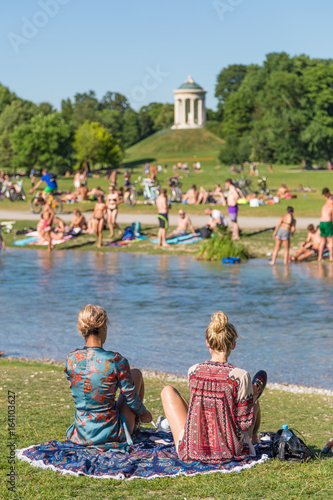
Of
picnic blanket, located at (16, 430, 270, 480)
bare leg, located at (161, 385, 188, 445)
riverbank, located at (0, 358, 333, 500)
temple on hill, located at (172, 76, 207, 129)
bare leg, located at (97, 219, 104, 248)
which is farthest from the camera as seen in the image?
temple on hill, located at (172, 76, 207, 129)

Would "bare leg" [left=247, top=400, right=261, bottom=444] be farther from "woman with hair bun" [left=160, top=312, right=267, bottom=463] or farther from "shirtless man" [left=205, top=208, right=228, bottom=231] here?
"shirtless man" [left=205, top=208, right=228, bottom=231]

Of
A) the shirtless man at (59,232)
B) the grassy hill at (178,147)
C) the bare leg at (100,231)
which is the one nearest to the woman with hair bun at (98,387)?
the bare leg at (100,231)

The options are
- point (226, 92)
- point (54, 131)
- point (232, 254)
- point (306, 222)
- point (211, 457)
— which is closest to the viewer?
point (211, 457)

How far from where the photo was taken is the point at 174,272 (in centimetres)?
1945

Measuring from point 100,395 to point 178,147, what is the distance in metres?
107

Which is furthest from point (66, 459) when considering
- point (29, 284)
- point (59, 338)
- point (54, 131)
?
point (54, 131)

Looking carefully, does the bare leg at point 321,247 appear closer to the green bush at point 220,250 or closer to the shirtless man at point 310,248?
the shirtless man at point 310,248

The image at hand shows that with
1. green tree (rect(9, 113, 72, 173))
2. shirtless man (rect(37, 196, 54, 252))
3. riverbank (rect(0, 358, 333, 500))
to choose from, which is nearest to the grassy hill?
green tree (rect(9, 113, 72, 173))

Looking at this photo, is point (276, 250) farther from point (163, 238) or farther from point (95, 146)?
point (95, 146)

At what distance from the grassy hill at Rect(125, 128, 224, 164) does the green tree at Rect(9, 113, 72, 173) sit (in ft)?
77.0

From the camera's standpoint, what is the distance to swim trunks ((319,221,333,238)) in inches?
776

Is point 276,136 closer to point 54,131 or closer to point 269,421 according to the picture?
point 54,131

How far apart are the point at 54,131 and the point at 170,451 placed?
243 feet

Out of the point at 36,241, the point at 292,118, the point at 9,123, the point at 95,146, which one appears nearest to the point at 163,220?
the point at 36,241
